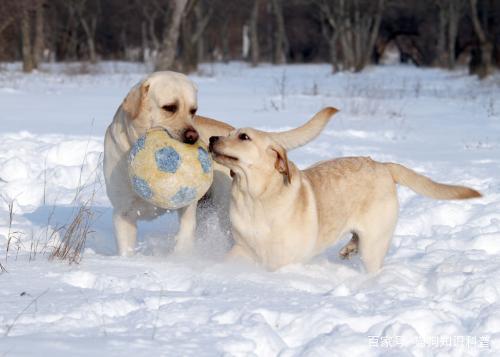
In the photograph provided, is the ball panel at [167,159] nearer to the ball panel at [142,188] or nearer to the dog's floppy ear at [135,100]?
the ball panel at [142,188]

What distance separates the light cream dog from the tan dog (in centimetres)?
37

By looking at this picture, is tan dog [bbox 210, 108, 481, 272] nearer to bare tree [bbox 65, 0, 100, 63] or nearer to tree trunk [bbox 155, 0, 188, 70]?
tree trunk [bbox 155, 0, 188, 70]

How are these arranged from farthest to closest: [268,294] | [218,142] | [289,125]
→ [289,125] < [218,142] < [268,294]

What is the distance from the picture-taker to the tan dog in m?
5.01

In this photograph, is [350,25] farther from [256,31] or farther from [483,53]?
[483,53]

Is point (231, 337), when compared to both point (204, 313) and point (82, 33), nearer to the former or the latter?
point (204, 313)

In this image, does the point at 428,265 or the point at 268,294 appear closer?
the point at 268,294

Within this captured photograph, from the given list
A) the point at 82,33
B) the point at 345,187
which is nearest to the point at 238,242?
the point at 345,187

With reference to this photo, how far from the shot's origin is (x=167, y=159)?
4852mm

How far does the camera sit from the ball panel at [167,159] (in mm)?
4840

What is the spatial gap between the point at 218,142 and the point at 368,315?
1.68 meters

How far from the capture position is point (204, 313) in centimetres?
365

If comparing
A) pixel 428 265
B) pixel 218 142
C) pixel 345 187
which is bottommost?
pixel 428 265

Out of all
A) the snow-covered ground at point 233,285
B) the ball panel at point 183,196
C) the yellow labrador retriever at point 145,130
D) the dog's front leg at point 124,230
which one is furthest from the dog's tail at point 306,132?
the dog's front leg at point 124,230
